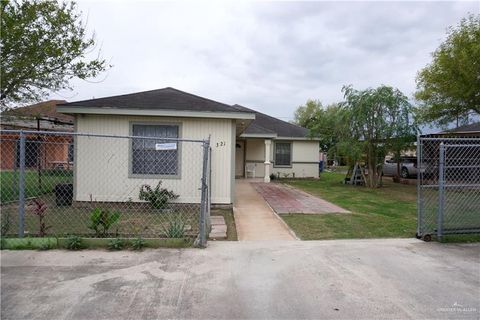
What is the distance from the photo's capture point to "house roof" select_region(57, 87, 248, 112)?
31.4 feet

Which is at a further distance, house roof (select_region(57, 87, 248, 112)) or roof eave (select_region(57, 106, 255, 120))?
house roof (select_region(57, 87, 248, 112))

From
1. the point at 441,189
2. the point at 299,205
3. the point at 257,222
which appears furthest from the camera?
the point at 299,205

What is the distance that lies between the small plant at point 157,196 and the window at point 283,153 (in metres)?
13.7

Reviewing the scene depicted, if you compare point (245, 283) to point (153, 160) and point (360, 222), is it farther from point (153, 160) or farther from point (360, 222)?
point (153, 160)

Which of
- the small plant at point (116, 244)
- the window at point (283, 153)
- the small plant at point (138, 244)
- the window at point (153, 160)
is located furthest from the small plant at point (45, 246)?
the window at point (283, 153)

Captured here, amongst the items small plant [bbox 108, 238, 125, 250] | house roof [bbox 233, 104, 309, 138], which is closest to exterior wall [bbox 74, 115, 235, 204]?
small plant [bbox 108, 238, 125, 250]

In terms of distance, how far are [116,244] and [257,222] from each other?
11.6ft

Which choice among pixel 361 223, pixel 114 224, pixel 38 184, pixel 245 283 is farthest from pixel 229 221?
pixel 38 184

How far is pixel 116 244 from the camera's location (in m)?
5.37

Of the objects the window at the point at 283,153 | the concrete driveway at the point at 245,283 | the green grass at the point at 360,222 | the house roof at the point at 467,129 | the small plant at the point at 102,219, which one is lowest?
the concrete driveway at the point at 245,283

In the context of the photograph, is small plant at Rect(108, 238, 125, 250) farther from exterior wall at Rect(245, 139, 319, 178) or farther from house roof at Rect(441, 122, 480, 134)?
house roof at Rect(441, 122, 480, 134)

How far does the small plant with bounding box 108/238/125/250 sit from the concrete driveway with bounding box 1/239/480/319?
0.21 metres

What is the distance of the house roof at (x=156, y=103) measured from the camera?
9578 millimetres

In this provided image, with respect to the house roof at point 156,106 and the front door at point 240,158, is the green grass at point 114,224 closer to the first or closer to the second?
the house roof at point 156,106
